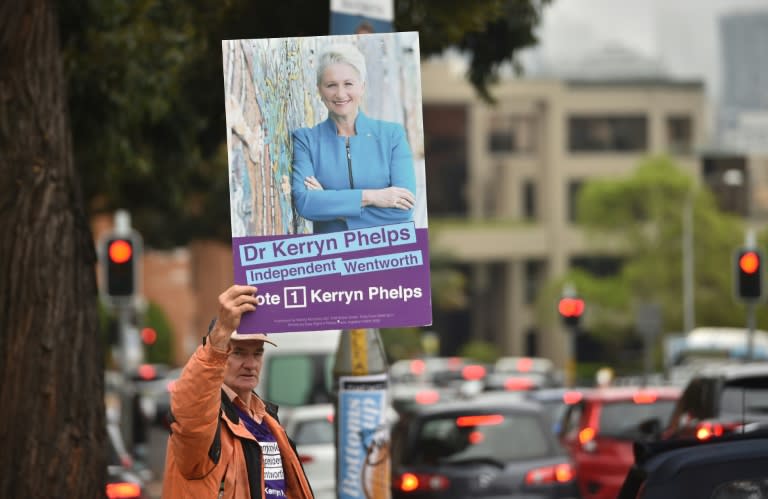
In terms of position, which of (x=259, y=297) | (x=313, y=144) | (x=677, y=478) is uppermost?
(x=313, y=144)

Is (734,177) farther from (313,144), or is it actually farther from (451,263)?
(313,144)

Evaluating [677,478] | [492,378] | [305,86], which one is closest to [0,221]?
[305,86]

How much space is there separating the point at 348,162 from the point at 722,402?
723 centimetres

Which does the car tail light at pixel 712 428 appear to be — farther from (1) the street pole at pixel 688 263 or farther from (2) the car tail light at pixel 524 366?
(1) the street pole at pixel 688 263

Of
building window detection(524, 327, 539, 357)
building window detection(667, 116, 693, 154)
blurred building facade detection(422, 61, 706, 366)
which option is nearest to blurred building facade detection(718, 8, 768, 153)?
building window detection(667, 116, 693, 154)

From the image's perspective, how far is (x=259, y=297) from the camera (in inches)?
239

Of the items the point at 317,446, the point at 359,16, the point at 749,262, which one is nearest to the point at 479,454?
the point at 317,446

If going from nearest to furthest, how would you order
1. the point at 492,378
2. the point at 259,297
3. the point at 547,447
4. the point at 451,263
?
the point at 259,297 → the point at 547,447 → the point at 492,378 → the point at 451,263

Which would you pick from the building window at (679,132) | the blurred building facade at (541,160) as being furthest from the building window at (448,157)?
the building window at (679,132)

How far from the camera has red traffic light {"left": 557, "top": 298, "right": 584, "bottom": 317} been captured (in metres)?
31.8

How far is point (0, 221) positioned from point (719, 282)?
61.6m

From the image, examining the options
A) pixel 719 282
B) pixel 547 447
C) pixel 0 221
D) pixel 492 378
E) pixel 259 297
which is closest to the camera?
pixel 259 297

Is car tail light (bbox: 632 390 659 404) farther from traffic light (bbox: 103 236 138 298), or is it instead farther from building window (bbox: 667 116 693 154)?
building window (bbox: 667 116 693 154)

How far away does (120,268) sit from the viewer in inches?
789
